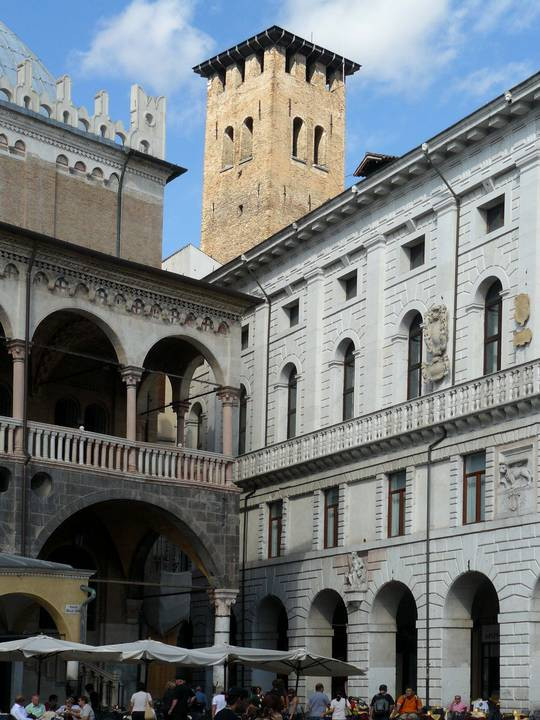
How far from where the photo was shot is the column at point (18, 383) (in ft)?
96.9

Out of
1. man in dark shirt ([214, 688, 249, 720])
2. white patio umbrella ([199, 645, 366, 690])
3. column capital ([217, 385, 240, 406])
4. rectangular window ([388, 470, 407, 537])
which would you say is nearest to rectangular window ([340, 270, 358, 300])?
rectangular window ([388, 470, 407, 537])

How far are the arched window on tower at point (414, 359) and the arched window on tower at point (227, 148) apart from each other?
27.1 meters

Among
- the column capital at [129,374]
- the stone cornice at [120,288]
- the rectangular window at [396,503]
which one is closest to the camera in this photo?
the stone cornice at [120,288]

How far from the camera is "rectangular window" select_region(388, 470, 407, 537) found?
36.7m

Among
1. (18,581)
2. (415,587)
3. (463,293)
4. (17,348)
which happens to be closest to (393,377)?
(463,293)

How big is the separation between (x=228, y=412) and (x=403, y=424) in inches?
205

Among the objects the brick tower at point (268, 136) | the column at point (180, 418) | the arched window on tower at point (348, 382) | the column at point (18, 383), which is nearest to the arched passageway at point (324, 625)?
the arched window on tower at point (348, 382)

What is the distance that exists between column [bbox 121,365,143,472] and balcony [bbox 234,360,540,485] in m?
7.68

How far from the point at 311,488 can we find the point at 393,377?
4587 millimetres

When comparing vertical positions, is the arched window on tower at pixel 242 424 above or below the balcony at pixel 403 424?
above

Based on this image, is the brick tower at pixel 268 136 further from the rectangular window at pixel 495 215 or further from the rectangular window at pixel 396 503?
the rectangular window at pixel 495 215

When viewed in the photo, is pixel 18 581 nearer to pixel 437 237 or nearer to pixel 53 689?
pixel 53 689

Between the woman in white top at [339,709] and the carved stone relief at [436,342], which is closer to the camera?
the woman in white top at [339,709]

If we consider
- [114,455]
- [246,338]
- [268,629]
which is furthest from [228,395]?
[246,338]
